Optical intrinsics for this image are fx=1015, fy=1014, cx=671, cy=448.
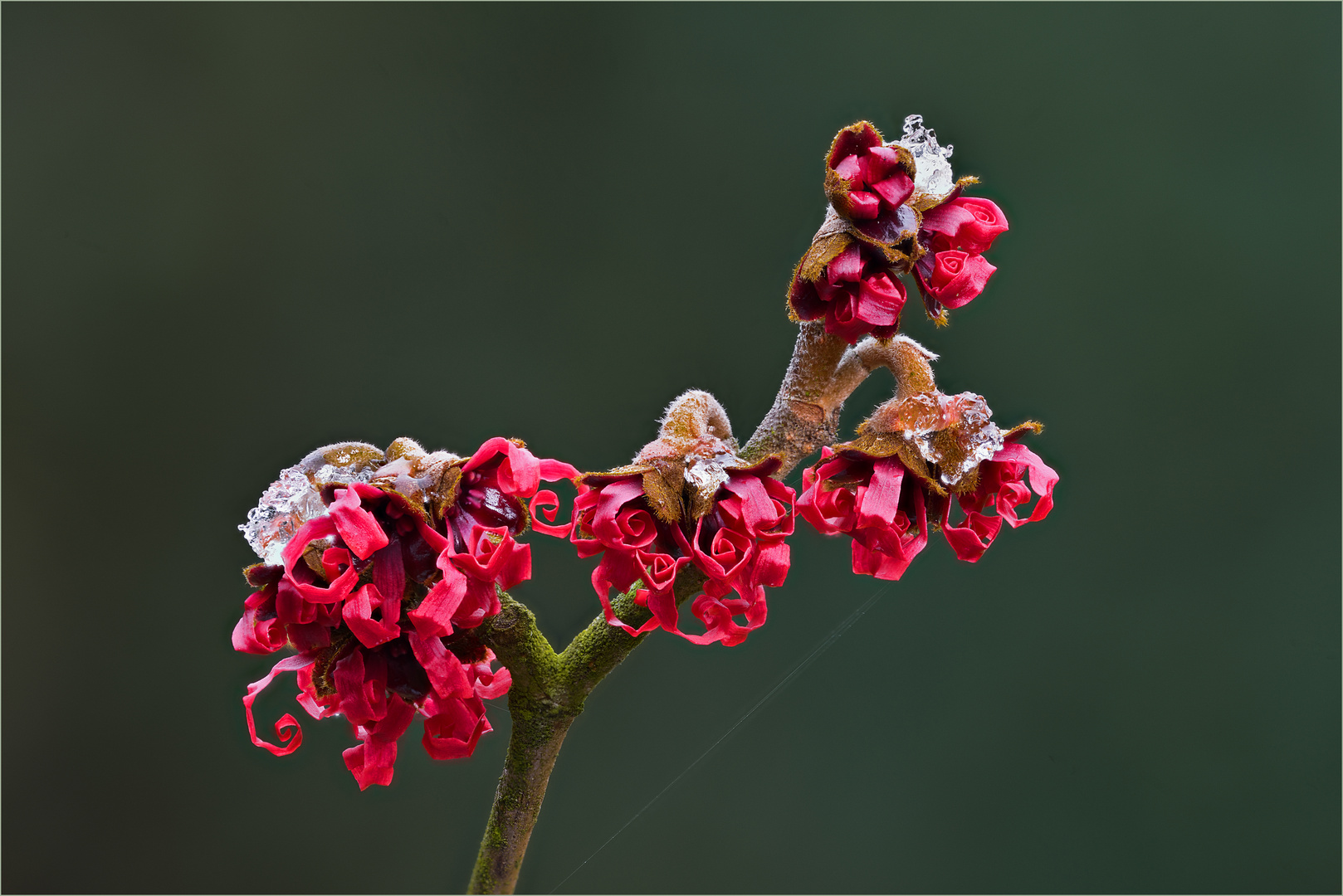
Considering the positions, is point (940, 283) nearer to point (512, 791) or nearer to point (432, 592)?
point (432, 592)

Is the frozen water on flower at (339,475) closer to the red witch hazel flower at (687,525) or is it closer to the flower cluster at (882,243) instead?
the red witch hazel flower at (687,525)

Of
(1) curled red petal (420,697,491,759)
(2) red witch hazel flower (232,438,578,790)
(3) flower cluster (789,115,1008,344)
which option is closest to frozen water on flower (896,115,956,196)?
(3) flower cluster (789,115,1008,344)

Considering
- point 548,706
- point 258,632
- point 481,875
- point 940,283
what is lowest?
point 481,875

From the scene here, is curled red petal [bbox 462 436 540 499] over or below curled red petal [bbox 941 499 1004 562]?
over

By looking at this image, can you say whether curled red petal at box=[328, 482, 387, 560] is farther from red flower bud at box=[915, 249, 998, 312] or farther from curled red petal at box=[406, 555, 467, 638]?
red flower bud at box=[915, 249, 998, 312]

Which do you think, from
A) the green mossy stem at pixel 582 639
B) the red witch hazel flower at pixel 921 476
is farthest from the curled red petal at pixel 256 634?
the red witch hazel flower at pixel 921 476

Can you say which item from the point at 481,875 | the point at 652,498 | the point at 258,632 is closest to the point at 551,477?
the point at 652,498
